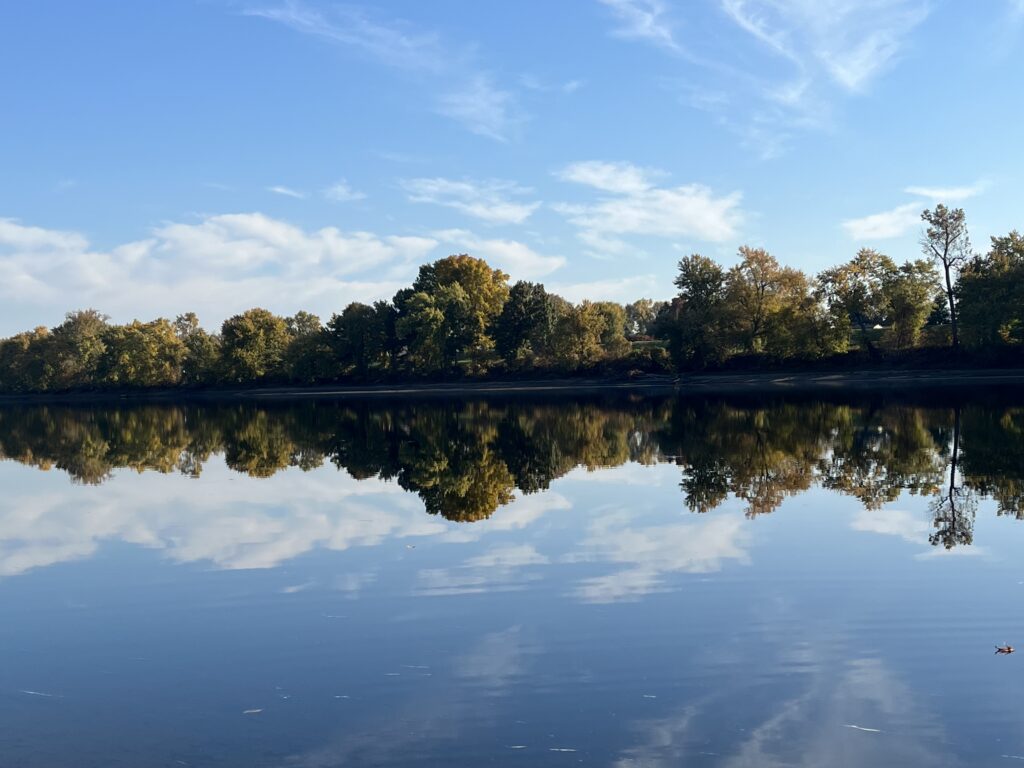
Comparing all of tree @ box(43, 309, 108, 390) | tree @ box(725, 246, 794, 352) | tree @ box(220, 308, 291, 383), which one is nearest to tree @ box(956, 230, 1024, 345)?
tree @ box(725, 246, 794, 352)

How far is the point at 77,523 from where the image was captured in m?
22.4

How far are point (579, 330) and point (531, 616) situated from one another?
87.4m

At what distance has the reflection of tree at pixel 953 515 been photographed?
16.1 m

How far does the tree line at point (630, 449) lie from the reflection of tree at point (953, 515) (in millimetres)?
42

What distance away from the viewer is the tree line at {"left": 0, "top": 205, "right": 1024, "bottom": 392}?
275ft

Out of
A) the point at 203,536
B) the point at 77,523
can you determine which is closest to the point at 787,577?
the point at 203,536

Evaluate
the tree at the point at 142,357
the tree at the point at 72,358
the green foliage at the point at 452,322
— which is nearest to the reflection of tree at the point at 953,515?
the green foliage at the point at 452,322

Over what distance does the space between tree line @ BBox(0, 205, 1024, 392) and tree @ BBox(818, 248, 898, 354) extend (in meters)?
0.14

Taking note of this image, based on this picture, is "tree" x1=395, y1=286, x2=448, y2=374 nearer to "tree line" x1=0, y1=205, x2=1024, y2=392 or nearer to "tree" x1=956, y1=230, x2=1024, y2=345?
"tree line" x1=0, y1=205, x2=1024, y2=392

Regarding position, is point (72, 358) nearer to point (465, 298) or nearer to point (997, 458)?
point (465, 298)

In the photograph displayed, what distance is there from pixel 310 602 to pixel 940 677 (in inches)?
356

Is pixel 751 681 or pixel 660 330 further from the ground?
pixel 660 330

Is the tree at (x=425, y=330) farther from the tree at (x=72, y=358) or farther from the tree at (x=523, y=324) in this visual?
the tree at (x=72, y=358)

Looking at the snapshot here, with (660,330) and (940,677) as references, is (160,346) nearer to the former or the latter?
(660,330)
